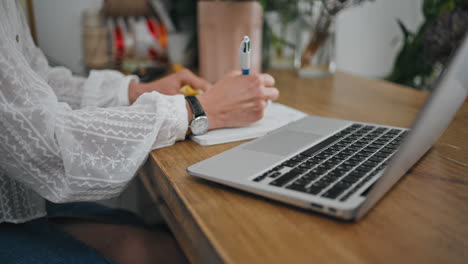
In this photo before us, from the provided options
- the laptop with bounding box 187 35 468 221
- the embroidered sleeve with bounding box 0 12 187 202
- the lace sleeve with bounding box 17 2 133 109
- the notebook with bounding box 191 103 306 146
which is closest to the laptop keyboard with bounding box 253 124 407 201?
the laptop with bounding box 187 35 468 221

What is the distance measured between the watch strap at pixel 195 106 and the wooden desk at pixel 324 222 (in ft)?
0.25

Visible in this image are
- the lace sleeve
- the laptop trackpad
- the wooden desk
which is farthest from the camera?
the lace sleeve

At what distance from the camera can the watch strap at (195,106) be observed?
0.58 meters

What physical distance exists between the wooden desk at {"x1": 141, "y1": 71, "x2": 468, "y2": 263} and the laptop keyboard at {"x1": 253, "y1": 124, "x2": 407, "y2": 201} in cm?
3

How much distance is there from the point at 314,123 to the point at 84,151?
38 cm

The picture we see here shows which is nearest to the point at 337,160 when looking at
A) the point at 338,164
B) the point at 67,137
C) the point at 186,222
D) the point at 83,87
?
the point at 338,164

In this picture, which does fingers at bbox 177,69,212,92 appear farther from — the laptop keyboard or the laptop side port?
the laptop side port

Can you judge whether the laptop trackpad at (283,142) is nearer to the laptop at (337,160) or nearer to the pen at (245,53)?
the laptop at (337,160)

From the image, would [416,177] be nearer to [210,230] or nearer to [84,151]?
[210,230]

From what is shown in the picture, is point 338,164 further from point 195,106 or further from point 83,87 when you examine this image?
point 83,87

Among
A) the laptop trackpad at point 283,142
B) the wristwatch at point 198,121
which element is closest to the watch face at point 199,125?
the wristwatch at point 198,121

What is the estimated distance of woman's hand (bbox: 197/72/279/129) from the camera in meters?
0.60

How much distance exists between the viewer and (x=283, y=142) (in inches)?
19.7

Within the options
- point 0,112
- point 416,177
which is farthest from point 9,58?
point 416,177
